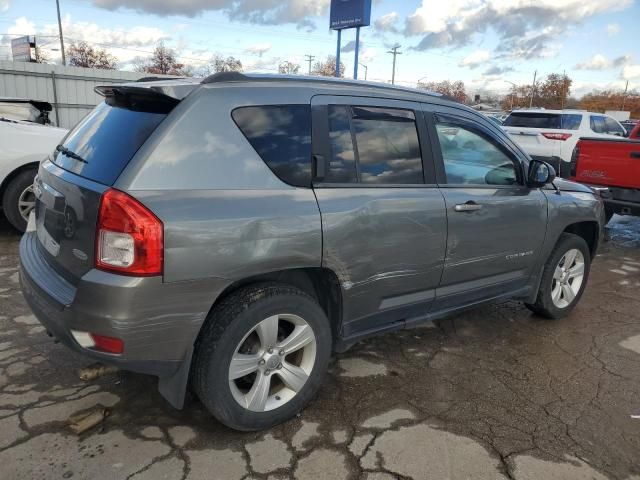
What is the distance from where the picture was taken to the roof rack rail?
8.24 ft

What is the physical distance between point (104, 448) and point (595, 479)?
2.37 meters

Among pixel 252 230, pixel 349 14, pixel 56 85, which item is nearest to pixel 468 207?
pixel 252 230

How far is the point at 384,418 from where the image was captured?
9.53 ft

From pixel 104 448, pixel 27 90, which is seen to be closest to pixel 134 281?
pixel 104 448

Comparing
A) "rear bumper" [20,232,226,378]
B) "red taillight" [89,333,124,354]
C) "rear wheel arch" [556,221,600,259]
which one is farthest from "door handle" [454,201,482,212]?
"red taillight" [89,333,124,354]

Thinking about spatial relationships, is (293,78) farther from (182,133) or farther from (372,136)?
(182,133)

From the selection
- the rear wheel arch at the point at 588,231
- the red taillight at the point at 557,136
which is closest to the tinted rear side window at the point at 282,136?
the rear wheel arch at the point at 588,231

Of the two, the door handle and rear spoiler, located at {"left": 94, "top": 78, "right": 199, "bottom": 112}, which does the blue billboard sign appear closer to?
the door handle

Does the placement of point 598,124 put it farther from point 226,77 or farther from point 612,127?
point 226,77

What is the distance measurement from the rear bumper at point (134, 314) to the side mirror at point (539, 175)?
2555 mm

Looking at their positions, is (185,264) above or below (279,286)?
above

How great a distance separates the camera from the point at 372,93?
3.08 metres

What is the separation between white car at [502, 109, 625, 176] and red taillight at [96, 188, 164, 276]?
38.7 ft

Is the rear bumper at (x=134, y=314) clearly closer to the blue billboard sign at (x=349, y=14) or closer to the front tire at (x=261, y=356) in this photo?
the front tire at (x=261, y=356)
